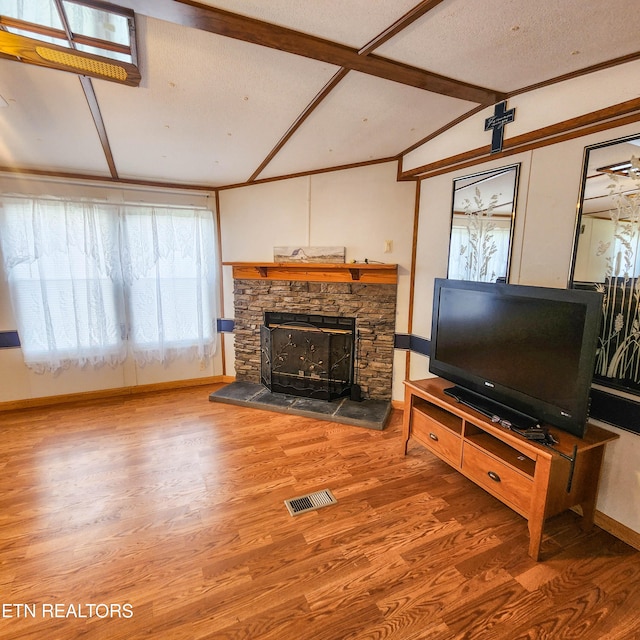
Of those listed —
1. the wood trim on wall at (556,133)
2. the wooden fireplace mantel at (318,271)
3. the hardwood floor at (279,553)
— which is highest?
the wood trim on wall at (556,133)

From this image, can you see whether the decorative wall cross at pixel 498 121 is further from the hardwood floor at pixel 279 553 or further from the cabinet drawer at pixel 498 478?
the hardwood floor at pixel 279 553

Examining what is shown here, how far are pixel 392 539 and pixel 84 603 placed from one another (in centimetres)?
153

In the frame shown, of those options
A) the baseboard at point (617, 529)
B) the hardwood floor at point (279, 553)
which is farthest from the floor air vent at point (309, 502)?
the baseboard at point (617, 529)

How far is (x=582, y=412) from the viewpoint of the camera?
5.72ft

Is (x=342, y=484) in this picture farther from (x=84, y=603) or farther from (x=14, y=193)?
(x=14, y=193)

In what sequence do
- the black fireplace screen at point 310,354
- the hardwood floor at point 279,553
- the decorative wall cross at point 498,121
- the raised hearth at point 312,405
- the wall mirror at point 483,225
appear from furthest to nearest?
the black fireplace screen at point 310,354
the raised hearth at point 312,405
the wall mirror at point 483,225
the decorative wall cross at point 498,121
the hardwood floor at point 279,553

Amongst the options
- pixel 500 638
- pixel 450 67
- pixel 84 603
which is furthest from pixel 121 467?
pixel 450 67

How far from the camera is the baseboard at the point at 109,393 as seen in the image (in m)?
3.59

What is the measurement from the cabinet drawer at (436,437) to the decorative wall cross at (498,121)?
1968 mm

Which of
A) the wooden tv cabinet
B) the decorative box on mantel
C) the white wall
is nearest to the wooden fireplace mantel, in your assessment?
the decorative box on mantel

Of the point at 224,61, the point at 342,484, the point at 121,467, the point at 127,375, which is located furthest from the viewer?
the point at 127,375

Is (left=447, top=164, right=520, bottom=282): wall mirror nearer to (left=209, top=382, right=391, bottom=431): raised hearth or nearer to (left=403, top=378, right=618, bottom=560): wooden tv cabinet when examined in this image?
(left=403, top=378, right=618, bottom=560): wooden tv cabinet

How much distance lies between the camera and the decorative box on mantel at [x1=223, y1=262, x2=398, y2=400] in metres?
3.49

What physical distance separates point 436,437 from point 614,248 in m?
1.59
